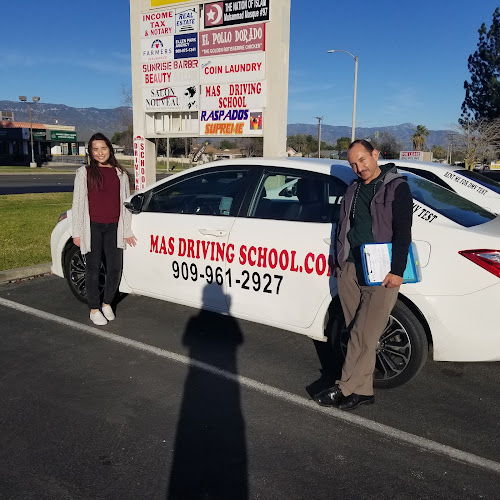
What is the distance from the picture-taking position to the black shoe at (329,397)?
3.41m

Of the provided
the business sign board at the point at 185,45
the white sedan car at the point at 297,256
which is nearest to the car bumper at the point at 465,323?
the white sedan car at the point at 297,256

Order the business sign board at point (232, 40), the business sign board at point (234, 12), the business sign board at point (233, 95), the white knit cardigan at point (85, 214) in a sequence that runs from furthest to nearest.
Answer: the business sign board at point (233, 95)
the business sign board at point (232, 40)
the business sign board at point (234, 12)
the white knit cardigan at point (85, 214)

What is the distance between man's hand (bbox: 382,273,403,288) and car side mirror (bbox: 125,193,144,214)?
2622 mm

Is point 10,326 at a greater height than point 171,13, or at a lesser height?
lesser

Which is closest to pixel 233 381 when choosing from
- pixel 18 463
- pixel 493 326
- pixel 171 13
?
pixel 18 463

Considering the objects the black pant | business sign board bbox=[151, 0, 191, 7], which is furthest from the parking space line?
business sign board bbox=[151, 0, 191, 7]

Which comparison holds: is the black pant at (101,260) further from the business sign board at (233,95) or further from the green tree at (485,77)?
the green tree at (485,77)

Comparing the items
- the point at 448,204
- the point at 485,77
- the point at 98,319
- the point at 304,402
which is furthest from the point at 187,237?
the point at 485,77

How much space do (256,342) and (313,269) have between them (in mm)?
1163

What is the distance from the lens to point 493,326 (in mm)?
3213

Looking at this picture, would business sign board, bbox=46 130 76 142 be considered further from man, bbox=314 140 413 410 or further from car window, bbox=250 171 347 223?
man, bbox=314 140 413 410

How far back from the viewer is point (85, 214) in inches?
186

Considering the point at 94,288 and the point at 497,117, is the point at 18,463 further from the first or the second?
the point at 497,117

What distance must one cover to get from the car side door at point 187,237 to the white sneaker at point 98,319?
0.40 metres
